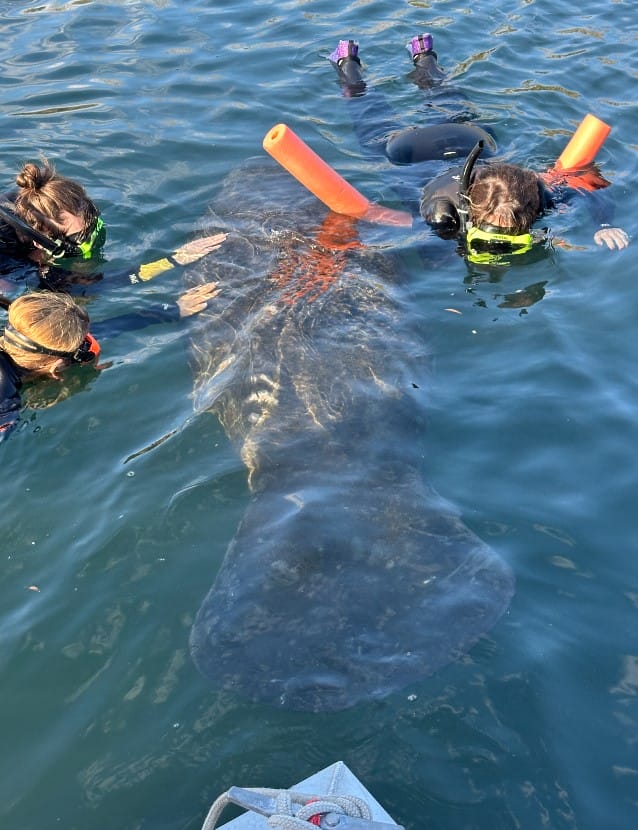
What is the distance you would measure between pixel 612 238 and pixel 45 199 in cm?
472

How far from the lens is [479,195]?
296 inches

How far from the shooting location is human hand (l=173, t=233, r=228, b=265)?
296 inches

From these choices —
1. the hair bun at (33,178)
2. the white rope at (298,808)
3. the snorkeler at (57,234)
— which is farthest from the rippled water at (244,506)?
the hair bun at (33,178)

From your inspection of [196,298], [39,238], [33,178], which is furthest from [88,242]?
[196,298]

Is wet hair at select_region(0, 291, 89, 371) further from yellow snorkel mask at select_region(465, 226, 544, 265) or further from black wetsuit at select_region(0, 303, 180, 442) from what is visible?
yellow snorkel mask at select_region(465, 226, 544, 265)

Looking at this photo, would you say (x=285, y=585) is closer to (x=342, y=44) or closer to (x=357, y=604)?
(x=357, y=604)

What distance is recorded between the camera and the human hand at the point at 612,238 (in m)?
7.77

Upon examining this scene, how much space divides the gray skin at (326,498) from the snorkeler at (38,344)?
827mm

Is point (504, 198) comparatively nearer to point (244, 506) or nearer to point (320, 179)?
point (320, 179)

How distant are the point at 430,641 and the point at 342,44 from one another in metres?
8.63

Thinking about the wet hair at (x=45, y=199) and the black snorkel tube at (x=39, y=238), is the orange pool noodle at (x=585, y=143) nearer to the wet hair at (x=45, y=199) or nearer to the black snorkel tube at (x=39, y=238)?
the wet hair at (x=45, y=199)

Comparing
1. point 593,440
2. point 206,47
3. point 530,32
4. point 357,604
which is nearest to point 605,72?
point 530,32

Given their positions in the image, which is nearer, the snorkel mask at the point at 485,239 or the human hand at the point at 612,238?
the snorkel mask at the point at 485,239

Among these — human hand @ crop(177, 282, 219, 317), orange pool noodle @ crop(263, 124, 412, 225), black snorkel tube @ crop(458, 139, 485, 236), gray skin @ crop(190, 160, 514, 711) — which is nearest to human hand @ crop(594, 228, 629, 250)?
black snorkel tube @ crop(458, 139, 485, 236)
